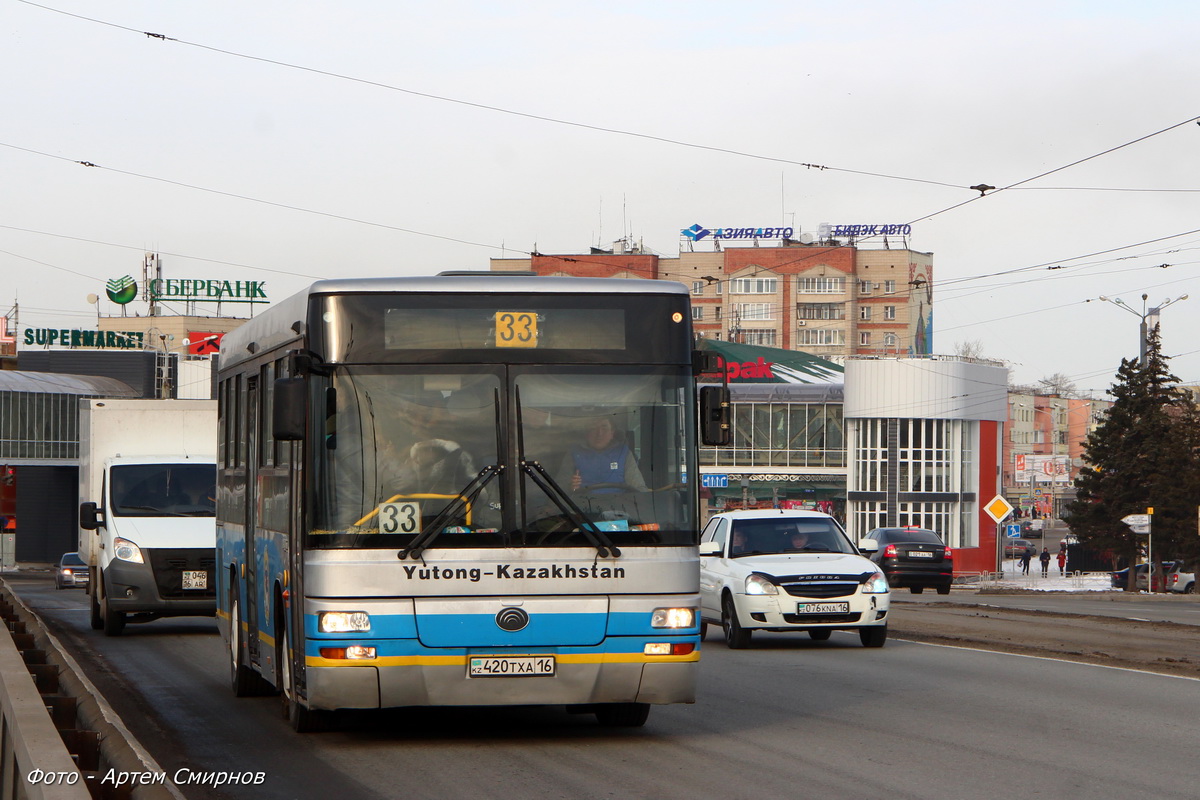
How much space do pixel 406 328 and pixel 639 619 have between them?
2185 mm

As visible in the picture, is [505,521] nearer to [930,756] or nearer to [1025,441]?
[930,756]

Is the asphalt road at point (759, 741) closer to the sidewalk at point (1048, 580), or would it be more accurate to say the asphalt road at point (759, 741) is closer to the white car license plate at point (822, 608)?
the white car license plate at point (822, 608)

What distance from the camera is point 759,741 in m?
10.3

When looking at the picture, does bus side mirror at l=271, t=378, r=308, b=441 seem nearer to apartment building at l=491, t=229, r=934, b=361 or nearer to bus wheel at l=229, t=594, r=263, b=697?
bus wheel at l=229, t=594, r=263, b=697

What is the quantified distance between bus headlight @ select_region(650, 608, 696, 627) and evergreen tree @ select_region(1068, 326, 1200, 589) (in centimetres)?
5911

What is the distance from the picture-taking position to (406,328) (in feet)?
32.5

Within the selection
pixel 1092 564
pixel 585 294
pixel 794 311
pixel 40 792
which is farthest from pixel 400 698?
pixel 794 311

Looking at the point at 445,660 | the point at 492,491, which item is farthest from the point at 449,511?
the point at 445,660

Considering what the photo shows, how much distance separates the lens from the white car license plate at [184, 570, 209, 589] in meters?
20.1

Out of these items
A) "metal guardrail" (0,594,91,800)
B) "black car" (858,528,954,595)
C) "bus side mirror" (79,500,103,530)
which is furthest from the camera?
"black car" (858,528,954,595)

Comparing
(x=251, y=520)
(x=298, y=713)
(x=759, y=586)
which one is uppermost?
(x=251, y=520)

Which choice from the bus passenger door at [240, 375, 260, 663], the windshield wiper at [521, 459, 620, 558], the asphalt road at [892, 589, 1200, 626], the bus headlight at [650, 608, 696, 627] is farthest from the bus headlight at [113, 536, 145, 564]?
the asphalt road at [892, 589, 1200, 626]

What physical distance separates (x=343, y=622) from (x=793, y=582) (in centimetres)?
909

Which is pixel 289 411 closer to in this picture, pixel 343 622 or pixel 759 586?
pixel 343 622
